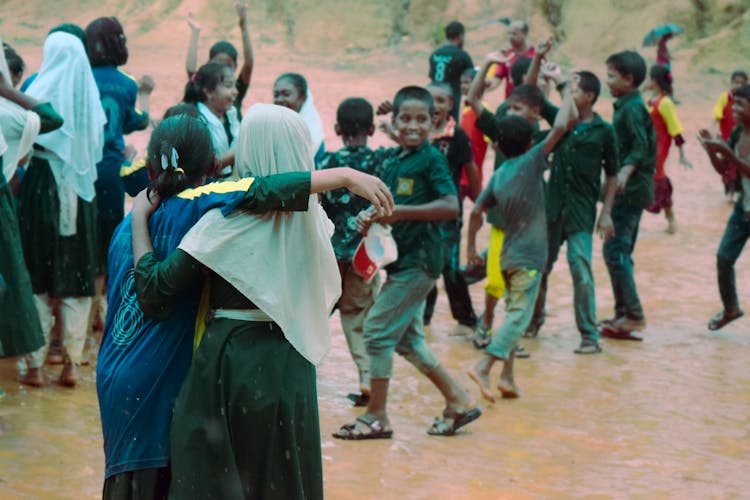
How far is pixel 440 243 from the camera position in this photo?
5.84 metres

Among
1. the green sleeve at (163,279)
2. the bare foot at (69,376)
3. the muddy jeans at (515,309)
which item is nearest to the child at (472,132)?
the muddy jeans at (515,309)

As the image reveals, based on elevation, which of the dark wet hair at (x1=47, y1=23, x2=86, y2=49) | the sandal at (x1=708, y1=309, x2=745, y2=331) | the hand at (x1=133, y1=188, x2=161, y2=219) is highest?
the dark wet hair at (x1=47, y1=23, x2=86, y2=49)

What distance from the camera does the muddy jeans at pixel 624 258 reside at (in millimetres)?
8594

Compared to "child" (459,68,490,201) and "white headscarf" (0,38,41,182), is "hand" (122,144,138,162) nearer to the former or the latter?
"white headscarf" (0,38,41,182)

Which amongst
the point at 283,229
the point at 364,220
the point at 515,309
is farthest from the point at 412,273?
the point at 283,229

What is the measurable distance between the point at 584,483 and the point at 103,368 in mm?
2612

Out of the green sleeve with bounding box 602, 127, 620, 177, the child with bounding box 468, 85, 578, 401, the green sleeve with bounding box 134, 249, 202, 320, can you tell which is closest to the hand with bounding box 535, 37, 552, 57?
the child with bounding box 468, 85, 578, 401

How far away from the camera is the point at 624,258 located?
8.60m

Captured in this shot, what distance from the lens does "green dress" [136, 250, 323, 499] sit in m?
3.36

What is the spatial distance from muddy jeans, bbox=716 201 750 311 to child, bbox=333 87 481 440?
3.36m

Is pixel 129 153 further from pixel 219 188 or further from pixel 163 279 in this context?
pixel 163 279

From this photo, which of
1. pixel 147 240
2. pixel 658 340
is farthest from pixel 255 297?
pixel 658 340

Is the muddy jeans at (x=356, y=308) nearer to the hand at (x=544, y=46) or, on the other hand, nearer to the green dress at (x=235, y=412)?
the hand at (x=544, y=46)

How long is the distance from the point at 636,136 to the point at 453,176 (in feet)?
5.04
